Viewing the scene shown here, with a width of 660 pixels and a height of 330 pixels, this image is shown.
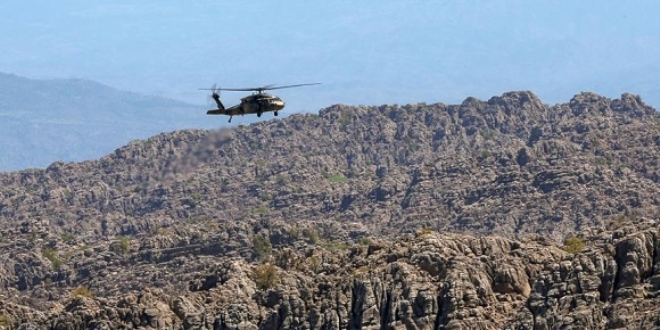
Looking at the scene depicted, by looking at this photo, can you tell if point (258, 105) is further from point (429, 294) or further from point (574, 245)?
point (574, 245)

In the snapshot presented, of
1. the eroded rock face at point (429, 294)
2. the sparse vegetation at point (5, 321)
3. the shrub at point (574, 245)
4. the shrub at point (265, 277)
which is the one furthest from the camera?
the shrub at point (265, 277)

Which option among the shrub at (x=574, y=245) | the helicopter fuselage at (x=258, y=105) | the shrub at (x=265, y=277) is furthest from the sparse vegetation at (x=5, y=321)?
the shrub at (x=574, y=245)

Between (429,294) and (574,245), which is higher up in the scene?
(574,245)

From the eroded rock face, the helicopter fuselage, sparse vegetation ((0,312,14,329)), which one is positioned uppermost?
the helicopter fuselage

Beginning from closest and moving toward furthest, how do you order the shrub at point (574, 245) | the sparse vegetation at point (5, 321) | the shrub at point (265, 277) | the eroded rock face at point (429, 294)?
the eroded rock face at point (429, 294)
the shrub at point (574, 245)
the sparse vegetation at point (5, 321)
the shrub at point (265, 277)

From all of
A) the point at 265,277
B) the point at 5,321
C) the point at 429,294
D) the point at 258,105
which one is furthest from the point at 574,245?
the point at 5,321

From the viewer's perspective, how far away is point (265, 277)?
161m

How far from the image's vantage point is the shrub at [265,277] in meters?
157

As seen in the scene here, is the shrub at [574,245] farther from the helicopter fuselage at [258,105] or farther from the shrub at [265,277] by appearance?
the helicopter fuselage at [258,105]

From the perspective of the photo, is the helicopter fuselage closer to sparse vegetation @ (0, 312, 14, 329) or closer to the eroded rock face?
the eroded rock face

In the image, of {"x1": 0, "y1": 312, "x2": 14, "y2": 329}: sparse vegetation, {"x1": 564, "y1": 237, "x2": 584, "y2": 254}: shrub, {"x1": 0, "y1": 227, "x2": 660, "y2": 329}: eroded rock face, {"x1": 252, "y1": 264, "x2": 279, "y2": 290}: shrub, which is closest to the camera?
{"x1": 0, "y1": 227, "x2": 660, "y2": 329}: eroded rock face

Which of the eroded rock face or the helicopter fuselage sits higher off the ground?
the helicopter fuselage

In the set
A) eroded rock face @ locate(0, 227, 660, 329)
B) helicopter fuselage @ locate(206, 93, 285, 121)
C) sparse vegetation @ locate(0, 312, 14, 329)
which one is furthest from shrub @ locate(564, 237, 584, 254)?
sparse vegetation @ locate(0, 312, 14, 329)

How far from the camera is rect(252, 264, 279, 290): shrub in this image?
15738 centimetres
